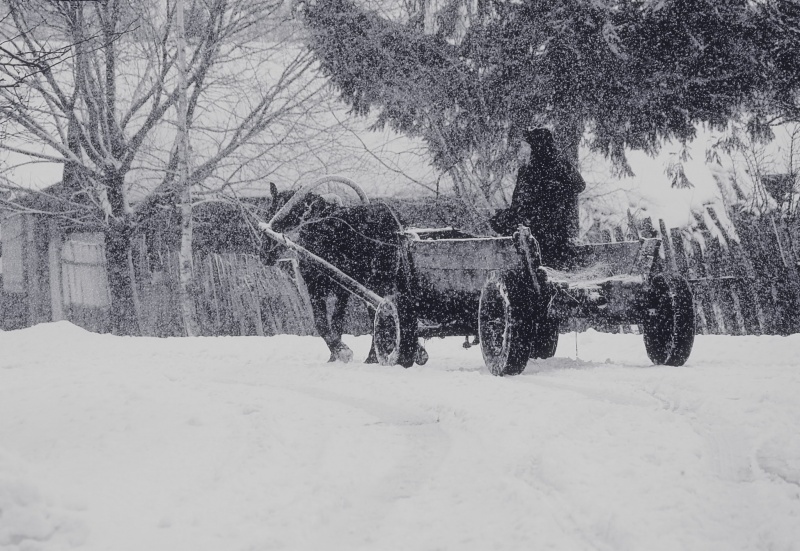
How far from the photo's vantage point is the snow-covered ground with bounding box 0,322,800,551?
2.62m

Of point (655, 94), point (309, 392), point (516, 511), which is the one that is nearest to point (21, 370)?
point (309, 392)

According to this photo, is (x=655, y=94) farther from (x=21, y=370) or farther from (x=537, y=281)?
(x=21, y=370)

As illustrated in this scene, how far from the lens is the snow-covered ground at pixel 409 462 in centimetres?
262

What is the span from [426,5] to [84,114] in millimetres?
7154

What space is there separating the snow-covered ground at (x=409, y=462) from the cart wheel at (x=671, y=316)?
28cm

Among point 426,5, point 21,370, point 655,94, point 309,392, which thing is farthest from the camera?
point 426,5

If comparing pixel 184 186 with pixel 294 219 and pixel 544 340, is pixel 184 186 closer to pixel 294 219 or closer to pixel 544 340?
pixel 294 219

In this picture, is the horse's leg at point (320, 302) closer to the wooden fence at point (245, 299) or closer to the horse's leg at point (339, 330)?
the horse's leg at point (339, 330)

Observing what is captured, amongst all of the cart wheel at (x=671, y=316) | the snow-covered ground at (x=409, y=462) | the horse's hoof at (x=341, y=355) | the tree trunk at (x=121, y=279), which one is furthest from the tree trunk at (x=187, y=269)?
the cart wheel at (x=671, y=316)

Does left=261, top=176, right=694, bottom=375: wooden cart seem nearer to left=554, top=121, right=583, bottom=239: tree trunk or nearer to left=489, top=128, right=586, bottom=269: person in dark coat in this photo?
left=489, top=128, right=586, bottom=269: person in dark coat

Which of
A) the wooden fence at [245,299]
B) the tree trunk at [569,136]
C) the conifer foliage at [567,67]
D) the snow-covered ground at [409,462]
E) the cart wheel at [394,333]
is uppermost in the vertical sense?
the conifer foliage at [567,67]

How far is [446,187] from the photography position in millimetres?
15344

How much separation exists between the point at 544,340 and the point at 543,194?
1.63 meters

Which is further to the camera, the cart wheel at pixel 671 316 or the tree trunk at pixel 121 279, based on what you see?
the tree trunk at pixel 121 279
